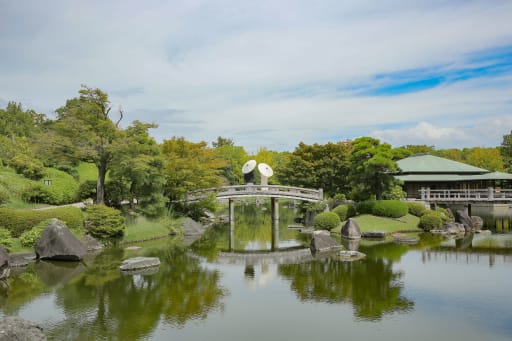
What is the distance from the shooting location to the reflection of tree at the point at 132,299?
1067cm

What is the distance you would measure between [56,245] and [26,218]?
2.39m

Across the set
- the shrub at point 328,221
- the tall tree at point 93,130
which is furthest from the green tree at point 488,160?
the tall tree at point 93,130

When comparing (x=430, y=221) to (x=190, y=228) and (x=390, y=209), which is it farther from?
(x=190, y=228)

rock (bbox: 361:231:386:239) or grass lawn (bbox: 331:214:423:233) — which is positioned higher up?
grass lawn (bbox: 331:214:423:233)

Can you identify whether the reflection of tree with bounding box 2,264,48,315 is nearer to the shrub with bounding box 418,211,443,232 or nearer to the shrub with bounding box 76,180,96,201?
the shrub with bounding box 76,180,96,201

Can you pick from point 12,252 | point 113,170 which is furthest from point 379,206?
point 12,252

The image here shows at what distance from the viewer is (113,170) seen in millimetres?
25641

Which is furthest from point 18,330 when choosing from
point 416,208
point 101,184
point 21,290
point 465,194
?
point 465,194

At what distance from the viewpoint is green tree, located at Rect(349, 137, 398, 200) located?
28722 mm

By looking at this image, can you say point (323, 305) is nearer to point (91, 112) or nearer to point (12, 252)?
point (12, 252)

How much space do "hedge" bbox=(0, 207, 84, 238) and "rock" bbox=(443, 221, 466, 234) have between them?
76.2 ft

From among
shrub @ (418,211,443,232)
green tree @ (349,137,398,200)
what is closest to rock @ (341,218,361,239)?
green tree @ (349,137,398,200)

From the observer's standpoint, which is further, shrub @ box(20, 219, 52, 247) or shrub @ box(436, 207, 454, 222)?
shrub @ box(436, 207, 454, 222)

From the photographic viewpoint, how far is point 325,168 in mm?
39438
